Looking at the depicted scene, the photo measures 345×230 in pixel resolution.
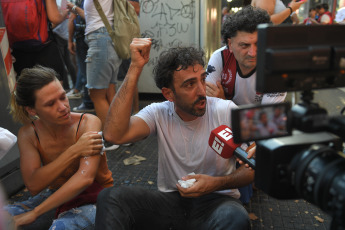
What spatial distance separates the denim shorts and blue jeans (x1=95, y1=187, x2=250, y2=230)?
1.94 meters

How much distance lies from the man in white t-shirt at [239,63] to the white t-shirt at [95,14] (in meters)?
1.39

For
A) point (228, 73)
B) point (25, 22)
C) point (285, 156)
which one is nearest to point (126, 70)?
point (25, 22)

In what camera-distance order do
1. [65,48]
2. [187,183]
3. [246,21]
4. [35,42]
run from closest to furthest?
1. [187,183]
2. [246,21]
3. [35,42]
4. [65,48]

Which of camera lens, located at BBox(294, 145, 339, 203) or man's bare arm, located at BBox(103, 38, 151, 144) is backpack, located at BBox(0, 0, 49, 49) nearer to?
man's bare arm, located at BBox(103, 38, 151, 144)

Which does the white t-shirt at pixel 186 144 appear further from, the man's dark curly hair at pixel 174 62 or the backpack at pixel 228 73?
the backpack at pixel 228 73

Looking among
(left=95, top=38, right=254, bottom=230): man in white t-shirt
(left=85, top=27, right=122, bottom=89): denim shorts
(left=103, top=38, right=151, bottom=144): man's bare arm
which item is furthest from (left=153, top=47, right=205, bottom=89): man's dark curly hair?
(left=85, top=27, right=122, bottom=89): denim shorts

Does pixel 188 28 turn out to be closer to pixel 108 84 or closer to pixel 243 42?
pixel 108 84

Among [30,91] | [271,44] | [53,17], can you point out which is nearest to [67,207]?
[30,91]

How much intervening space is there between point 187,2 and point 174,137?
3.80 meters

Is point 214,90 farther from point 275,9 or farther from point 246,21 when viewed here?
point 275,9

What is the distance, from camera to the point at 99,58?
3.56 metres

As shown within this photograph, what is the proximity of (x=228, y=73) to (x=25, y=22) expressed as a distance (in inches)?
80.0

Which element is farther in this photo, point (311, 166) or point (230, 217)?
point (230, 217)

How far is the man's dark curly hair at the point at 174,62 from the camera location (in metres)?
2.12
